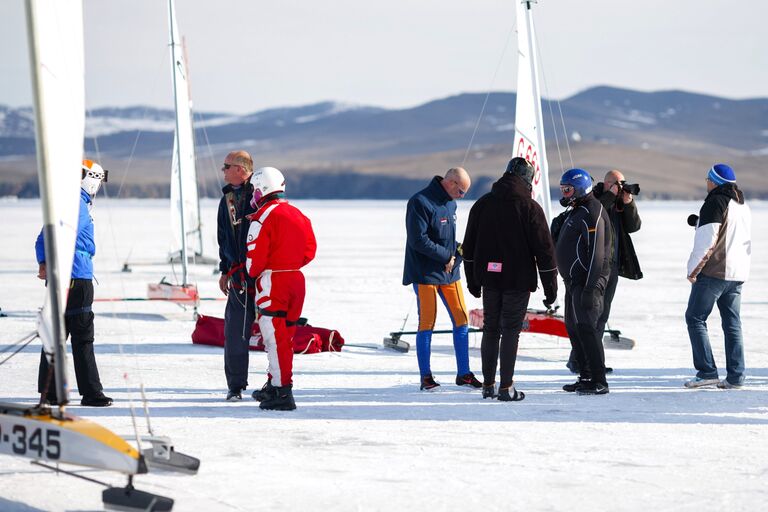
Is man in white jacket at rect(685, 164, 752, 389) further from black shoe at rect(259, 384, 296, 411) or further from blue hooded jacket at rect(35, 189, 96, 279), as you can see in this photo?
blue hooded jacket at rect(35, 189, 96, 279)

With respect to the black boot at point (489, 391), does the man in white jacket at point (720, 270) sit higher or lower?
higher

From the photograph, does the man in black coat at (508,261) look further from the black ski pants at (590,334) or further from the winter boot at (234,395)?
the winter boot at (234,395)

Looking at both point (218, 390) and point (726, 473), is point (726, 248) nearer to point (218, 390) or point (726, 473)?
point (726, 473)

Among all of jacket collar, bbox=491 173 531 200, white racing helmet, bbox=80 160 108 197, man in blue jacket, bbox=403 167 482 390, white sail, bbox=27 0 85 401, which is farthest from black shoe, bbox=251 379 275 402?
white sail, bbox=27 0 85 401

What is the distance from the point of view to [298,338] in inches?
376

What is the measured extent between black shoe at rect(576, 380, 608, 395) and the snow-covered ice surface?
61mm

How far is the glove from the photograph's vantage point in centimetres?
750

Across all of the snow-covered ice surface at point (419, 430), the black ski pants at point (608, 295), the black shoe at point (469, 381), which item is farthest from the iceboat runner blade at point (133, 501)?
the black ski pants at point (608, 295)

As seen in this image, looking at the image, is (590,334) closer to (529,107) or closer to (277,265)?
(277,265)

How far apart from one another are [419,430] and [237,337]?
154 cm

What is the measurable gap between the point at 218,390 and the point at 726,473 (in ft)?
12.0

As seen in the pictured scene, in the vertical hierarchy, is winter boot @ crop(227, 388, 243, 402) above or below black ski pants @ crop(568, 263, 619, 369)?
below

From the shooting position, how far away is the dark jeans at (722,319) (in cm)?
766

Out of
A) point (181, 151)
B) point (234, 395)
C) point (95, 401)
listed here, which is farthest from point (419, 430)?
point (181, 151)
